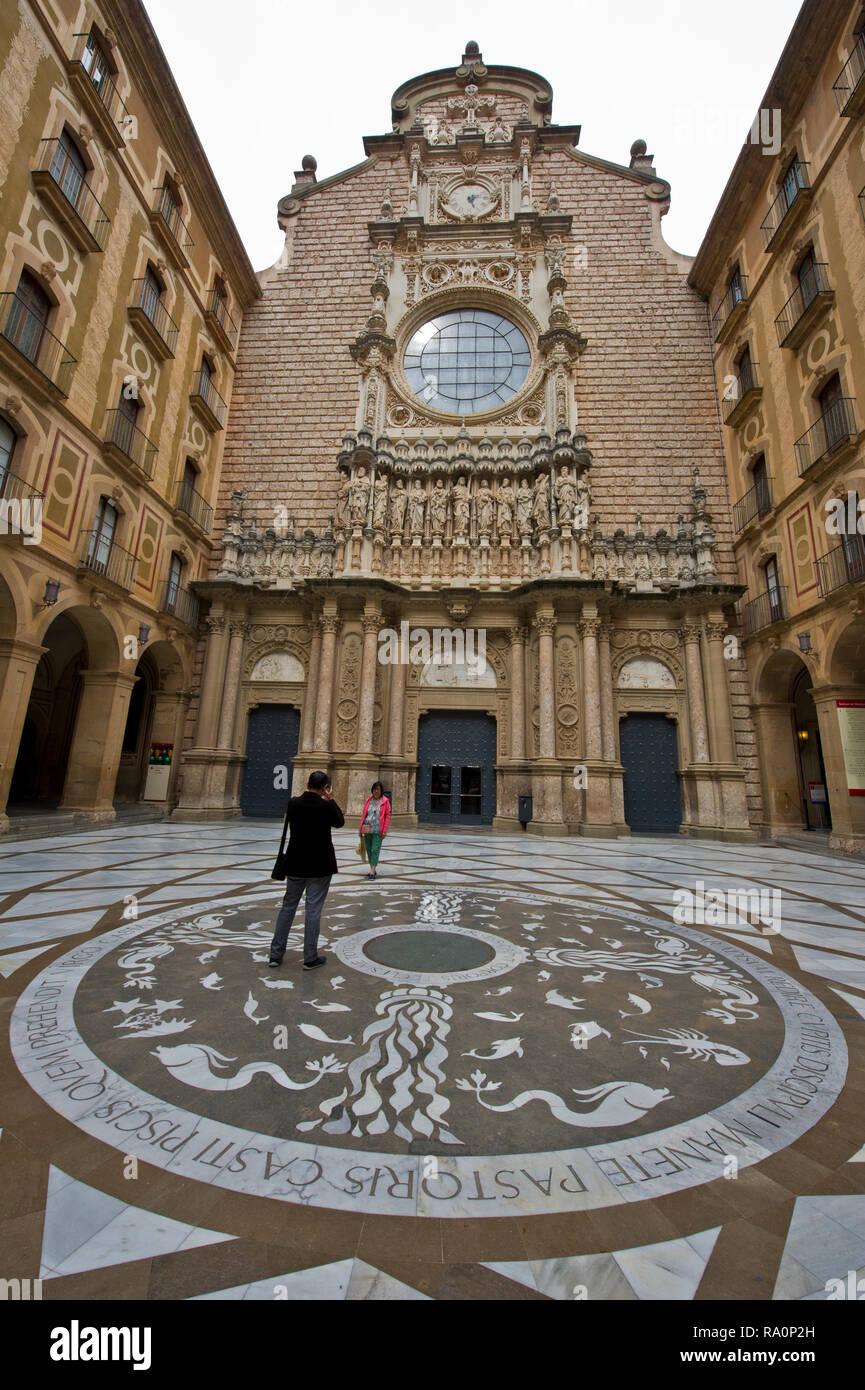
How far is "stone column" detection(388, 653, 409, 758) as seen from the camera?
15.9 meters

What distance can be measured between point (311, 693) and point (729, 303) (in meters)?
17.7

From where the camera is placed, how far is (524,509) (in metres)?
17.2

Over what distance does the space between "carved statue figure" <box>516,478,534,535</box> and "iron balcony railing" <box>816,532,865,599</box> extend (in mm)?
7657

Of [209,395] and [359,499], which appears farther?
[209,395]

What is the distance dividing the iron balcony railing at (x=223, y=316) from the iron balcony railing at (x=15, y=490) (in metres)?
10.8

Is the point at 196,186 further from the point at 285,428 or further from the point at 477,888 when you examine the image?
the point at 477,888

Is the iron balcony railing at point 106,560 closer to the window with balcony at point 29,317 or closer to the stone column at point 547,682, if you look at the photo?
the window with balcony at point 29,317

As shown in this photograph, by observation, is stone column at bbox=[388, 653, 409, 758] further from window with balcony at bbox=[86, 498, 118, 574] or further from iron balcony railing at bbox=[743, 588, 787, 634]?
iron balcony railing at bbox=[743, 588, 787, 634]

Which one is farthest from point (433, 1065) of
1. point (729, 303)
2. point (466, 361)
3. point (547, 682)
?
point (729, 303)

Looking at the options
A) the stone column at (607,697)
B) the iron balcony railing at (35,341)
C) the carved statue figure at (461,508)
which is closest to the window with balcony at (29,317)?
the iron balcony railing at (35,341)

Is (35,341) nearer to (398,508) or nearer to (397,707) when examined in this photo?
(398,508)

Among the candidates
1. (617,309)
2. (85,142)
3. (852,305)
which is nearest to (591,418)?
(617,309)

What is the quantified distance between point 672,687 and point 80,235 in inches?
698

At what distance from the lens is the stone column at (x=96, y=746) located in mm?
12992
